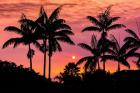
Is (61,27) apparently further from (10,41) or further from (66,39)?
(10,41)

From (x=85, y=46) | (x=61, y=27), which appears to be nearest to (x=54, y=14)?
(x=61, y=27)

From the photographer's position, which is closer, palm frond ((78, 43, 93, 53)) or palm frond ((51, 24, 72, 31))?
palm frond ((51, 24, 72, 31))

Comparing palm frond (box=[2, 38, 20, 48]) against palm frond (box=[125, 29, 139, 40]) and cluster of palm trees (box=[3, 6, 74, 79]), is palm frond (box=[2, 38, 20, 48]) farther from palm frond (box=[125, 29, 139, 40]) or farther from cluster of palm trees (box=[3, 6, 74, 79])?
palm frond (box=[125, 29, 139, 40])

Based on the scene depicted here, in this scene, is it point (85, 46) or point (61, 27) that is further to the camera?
point (85, 46)

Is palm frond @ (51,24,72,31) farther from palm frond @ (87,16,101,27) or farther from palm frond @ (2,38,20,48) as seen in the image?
palm frond @ (2,38,20,48)

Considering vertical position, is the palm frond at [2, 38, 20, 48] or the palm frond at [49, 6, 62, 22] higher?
the palm frond at [49, 6, 62, 22]

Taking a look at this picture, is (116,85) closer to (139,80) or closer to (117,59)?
(139,80)

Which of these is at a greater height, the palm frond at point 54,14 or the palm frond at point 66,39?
the palm frond at point 54,14

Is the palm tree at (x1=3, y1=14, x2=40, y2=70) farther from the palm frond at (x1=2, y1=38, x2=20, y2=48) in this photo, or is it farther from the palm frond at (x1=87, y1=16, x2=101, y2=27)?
the palm frond at (x1=87, y1=16, x2=101, y2=27)

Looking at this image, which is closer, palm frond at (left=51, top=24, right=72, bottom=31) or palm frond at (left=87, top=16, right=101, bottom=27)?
palm frond at (left=51, top=24, right=72, bottom=31)

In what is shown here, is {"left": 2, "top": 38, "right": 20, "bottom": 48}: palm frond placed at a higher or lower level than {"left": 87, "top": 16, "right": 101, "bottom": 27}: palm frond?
lower

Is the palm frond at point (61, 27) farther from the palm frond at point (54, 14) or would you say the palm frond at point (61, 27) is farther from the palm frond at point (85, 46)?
the palm frond at point (85, 46)

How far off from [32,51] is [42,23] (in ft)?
31.3

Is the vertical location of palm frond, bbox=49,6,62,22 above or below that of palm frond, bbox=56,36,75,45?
→ above
